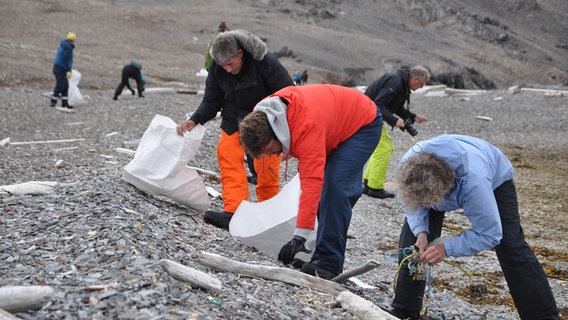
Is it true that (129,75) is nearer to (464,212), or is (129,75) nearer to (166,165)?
(166,165)

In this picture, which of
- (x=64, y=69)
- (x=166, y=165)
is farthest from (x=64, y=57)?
(x=166, y=165)

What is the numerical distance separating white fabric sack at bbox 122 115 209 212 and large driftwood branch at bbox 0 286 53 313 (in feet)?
8.51

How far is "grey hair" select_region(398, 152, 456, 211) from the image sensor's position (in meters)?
3.46

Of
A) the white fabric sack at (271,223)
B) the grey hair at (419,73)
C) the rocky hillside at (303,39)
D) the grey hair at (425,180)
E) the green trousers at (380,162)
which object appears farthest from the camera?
the rocky hillside at (303,39)

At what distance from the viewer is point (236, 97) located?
5.80 m

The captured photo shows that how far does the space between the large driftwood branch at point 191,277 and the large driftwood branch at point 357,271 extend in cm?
105

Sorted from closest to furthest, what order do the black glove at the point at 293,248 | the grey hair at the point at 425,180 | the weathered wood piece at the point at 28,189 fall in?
the grey hair at the point at 425,180, the black glove at the point at 293,248, the weathered wood piece at the point at 28,189

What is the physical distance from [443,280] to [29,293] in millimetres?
3691

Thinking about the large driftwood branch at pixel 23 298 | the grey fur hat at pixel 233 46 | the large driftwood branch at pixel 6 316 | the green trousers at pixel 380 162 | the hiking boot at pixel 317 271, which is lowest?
the green trousers at pixel 380 162

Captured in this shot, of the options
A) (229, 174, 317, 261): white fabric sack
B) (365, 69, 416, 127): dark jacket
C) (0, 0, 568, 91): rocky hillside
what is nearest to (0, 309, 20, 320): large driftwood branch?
(229, 174, 317, 261): white fabric sack

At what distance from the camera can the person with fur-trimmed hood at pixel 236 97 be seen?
17.9 ft

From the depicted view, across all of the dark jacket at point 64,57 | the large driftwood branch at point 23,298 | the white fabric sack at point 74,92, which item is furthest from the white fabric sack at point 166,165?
the white fabric sack at point 74,92

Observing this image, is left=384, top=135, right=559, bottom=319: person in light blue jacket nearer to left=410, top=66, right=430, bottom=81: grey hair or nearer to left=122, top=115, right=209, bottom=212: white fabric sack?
left=122, top=115, right=209, bottom=212: white fabric sack

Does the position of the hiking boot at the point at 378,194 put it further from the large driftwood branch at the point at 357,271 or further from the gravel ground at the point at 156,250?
the large driftwood branch at the point at 357,271
